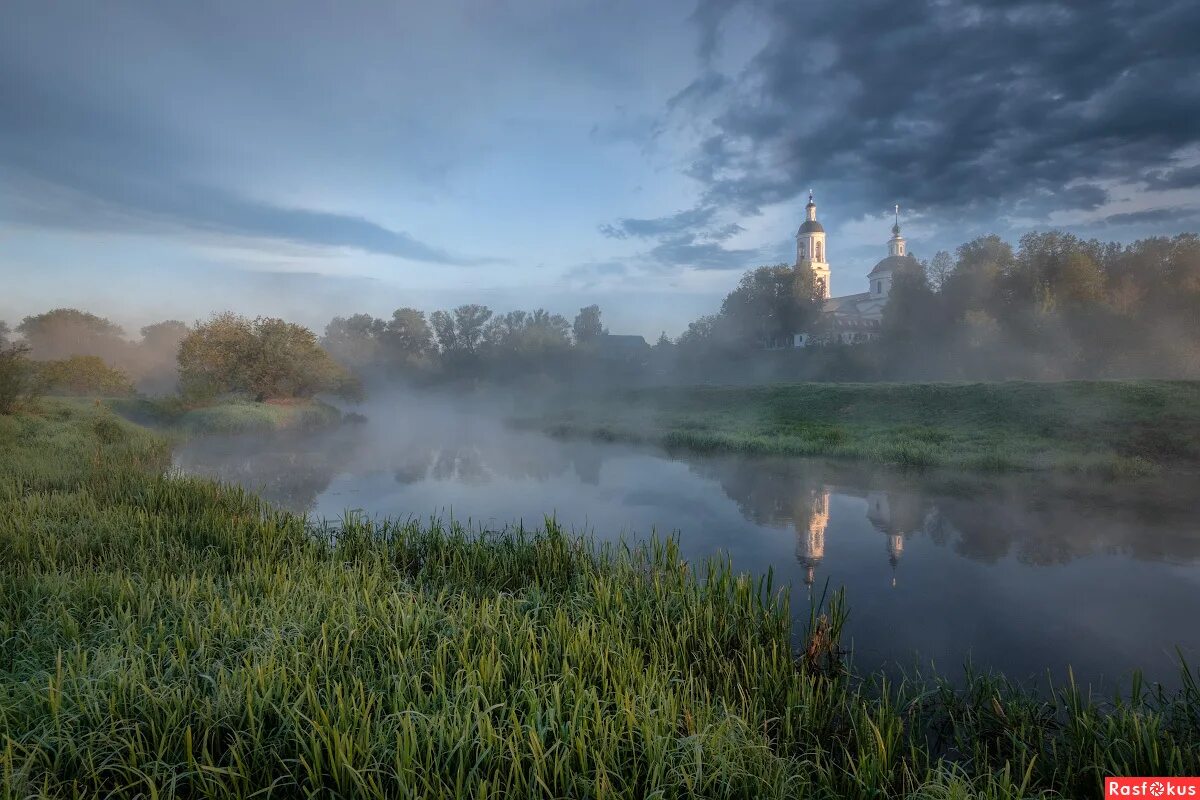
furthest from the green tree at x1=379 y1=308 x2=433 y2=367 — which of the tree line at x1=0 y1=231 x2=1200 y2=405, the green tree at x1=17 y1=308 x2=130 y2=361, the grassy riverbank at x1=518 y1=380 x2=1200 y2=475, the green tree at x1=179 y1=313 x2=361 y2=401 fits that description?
the grassy riverbank at x1=518 y1=380 x2=1200 y2=475

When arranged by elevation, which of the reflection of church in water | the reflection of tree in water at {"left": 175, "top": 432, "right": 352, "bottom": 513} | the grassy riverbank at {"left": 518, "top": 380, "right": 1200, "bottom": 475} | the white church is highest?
the white church

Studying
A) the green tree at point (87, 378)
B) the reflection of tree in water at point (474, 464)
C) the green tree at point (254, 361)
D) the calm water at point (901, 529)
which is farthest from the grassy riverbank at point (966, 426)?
the green tree at point (87, 378)

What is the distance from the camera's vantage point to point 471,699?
394cm

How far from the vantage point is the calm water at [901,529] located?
731 centimetres

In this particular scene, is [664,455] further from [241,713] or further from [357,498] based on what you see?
[241,713]

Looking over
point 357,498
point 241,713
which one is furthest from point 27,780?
point 357,498

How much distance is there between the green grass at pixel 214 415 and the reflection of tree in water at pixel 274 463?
2.46 m

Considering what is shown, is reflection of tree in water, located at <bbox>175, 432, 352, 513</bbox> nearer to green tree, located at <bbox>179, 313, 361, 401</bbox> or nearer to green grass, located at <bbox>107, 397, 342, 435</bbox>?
green grass, located at <bbox>107, 397, 342, 435</bbox>

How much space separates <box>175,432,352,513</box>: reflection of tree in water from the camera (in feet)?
54.3

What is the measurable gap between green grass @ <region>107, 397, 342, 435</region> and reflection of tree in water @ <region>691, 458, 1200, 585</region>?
96.7 feet

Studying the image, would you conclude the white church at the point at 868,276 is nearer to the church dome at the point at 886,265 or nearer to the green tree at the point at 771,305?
the church dome at the point at 886,265

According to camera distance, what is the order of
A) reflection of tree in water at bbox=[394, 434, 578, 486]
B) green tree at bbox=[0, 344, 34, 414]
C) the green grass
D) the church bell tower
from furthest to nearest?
the church bell tower
the green grass
green tree at bbox=[0, 344, 34, 414]
reflection of tree in water at bbox=[394, 434, 578, 486]

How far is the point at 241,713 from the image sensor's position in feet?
12.9

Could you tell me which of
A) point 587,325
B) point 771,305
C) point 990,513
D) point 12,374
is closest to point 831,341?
point 771,305
